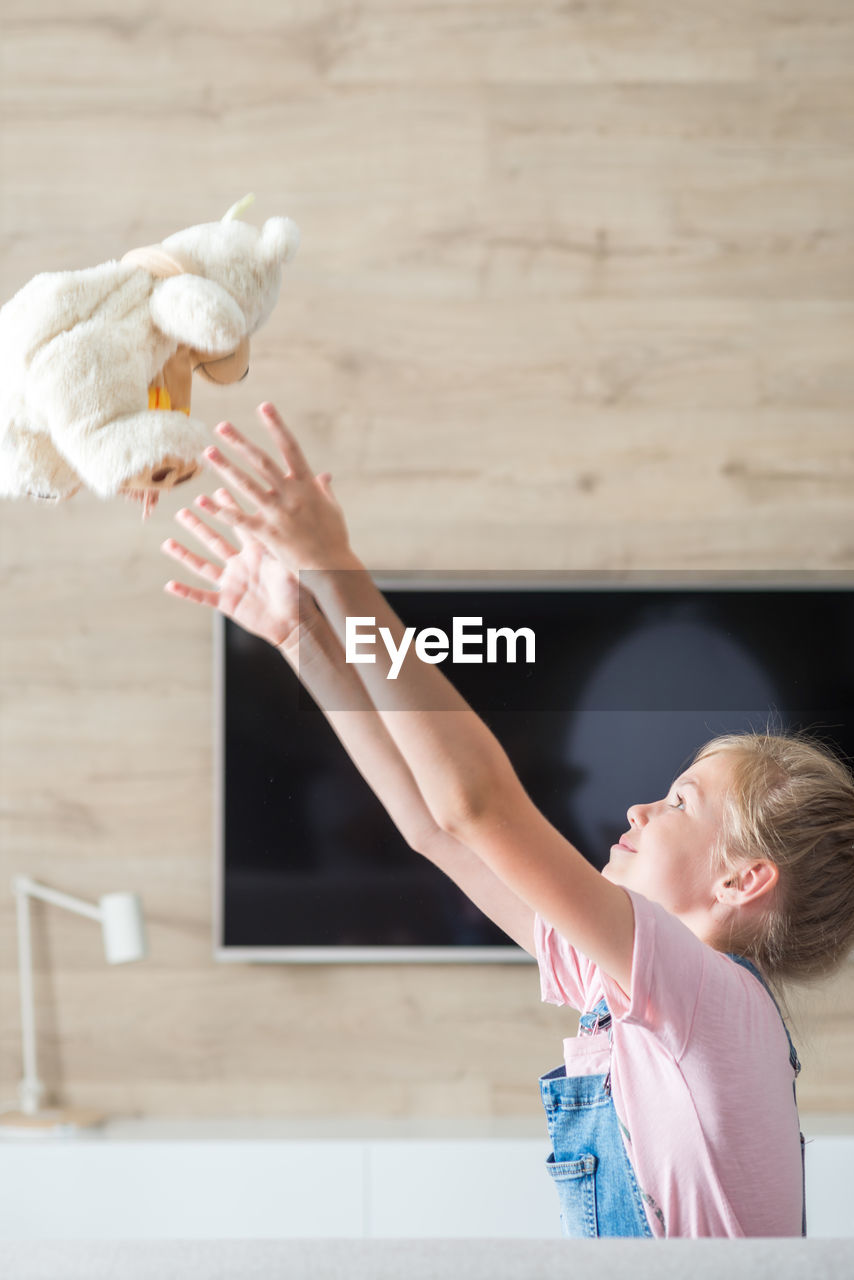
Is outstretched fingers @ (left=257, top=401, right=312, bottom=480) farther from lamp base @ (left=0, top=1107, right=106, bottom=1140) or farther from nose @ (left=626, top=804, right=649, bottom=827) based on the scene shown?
lamp base @ (left=0, top=1107, right=106, bottom=1140)

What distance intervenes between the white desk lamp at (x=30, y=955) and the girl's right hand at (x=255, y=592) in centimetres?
127

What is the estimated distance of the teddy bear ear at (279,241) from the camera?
770 millimetres

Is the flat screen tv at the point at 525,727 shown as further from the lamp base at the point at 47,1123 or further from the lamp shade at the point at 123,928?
the lamp base at the point at 47,1123

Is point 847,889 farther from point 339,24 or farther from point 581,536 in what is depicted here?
point 339,24

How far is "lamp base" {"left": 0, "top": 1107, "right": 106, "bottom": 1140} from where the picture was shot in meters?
2.01

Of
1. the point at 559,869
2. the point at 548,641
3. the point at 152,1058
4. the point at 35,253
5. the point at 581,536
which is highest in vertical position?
the point at 35,253

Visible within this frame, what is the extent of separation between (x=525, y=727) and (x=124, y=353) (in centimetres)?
152

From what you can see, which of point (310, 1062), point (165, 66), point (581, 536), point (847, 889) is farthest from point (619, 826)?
point (165, 66)

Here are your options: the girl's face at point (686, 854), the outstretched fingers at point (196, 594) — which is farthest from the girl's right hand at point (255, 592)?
the girl's face at point (686, 854)

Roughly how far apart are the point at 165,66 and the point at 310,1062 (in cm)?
184

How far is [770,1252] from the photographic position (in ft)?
1.27

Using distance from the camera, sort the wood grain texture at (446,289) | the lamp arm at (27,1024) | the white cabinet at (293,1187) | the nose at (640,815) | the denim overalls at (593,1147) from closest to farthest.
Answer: the denim overalls at (593,1147) → the nose at (640,815) → the white cabinet at (293,1187) → the lamp arm at (27,1024) → the wood grain texture at (446,289)

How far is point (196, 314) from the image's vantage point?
0.71 metres

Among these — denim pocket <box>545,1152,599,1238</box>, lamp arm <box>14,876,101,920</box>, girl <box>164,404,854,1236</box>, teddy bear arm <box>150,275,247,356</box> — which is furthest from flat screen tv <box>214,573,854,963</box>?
teddy bear arm <box>150,275,247,356</box>
